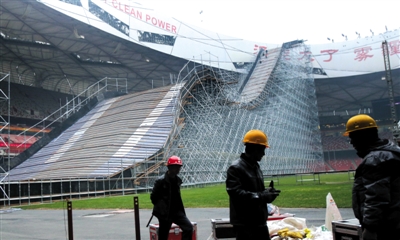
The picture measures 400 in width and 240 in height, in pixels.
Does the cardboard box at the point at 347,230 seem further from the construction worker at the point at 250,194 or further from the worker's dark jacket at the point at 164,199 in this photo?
the worker's dark jacket at the point at 164,199

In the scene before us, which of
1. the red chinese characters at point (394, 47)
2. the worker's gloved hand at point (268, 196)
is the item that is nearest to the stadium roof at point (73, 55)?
the red chinese characters at point (394, 47)

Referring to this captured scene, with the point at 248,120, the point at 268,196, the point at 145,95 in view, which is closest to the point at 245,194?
the point at 268,196

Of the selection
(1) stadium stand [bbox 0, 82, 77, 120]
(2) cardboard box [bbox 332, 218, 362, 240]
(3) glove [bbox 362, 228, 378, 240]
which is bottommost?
(2) cardboard box [bbox 332, 218, 362, 240]

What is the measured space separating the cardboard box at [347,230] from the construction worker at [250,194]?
1.12m

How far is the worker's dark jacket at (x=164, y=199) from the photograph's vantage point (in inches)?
234

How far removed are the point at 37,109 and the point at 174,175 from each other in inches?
2238

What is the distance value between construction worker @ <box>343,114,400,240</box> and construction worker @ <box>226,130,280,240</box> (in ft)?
2.67

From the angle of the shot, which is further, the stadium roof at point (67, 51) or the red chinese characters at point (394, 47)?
the red chinese characters at point (394, 47)

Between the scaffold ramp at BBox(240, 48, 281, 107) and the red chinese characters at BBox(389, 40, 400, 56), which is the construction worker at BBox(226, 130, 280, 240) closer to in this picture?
the scaffold ramp at BBox(240, 48, 281, 107)

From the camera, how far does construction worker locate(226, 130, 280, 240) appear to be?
409 centimetres

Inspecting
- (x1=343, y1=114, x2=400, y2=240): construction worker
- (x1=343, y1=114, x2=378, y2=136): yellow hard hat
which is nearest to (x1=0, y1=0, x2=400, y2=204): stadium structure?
(x1=343, y1=114, x2=378, y2=136): yellow hard hat

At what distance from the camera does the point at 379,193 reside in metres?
3.36

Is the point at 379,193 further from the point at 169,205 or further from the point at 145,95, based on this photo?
the point at 145,95

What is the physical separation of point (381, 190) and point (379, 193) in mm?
28
